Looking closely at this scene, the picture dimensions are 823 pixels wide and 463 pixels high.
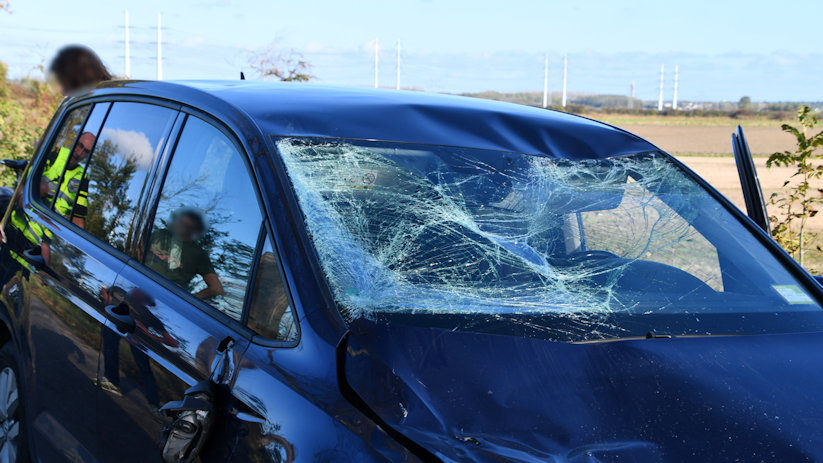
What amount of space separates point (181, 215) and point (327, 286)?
748 millimetres

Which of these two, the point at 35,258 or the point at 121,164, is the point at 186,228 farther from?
the point at 35,258

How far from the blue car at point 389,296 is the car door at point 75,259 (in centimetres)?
1

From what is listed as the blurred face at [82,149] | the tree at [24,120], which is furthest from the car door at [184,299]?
the tree at [24,120]

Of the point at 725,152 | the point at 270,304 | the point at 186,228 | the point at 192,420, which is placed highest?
the point at 186,228

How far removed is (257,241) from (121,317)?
59cm

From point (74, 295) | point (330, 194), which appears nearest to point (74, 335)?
point (74, 295)

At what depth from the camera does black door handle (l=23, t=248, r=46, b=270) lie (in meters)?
2.95

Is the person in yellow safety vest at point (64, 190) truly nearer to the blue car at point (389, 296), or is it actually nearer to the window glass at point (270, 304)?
the blue car at point (389, 296)

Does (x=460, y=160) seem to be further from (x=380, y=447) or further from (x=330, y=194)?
(x=380, y=447)

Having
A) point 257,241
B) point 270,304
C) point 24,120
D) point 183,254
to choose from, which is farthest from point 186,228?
point 24,120

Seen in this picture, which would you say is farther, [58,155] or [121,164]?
[58,155]

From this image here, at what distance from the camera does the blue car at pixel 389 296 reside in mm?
1652

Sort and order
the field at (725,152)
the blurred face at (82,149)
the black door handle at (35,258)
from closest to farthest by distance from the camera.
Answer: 1. the black door handle at (35,258)
2. the blurred face at (82,149)
3. the field at (725,152)

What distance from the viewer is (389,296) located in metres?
1.86
